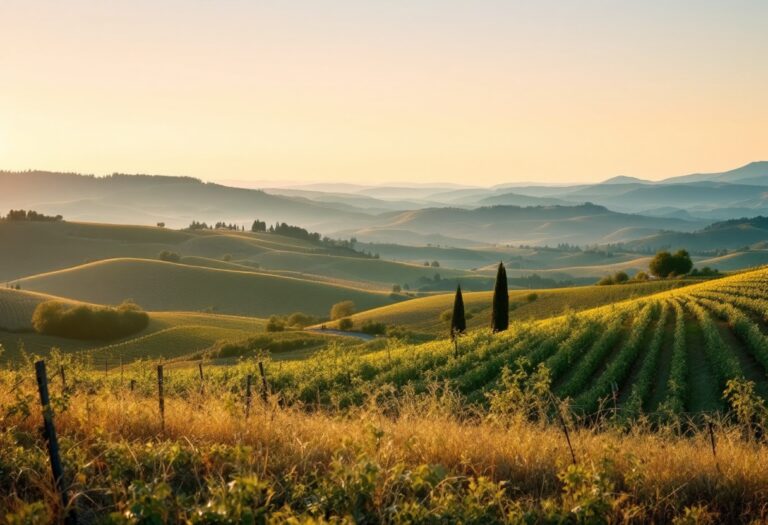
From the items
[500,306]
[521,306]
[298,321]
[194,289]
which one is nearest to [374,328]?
[298,321]

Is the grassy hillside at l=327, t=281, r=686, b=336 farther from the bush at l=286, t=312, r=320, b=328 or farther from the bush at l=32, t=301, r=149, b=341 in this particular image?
the bush at l=32, t=301, r=149, b=341

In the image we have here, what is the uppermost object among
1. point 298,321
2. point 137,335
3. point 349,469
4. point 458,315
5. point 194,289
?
point 349,469

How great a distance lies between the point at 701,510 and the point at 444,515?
2843 millimetres

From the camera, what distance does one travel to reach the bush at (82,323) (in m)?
83.9

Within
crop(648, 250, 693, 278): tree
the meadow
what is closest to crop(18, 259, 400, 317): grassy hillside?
crop(648, 250, 693, 278): tree

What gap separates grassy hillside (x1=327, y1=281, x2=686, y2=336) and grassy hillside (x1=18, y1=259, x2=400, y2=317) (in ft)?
136

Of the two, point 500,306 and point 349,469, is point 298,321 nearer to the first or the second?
point 500,306

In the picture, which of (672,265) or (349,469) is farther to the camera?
(672,265)

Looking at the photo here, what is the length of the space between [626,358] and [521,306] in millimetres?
47075

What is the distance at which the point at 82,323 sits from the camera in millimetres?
84562

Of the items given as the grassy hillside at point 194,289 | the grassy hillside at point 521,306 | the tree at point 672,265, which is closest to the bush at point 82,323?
the grassy hillside at point 521,306

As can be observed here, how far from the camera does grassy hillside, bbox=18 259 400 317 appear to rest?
133 m

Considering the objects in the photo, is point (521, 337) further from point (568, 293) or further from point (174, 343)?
point (174, 343)

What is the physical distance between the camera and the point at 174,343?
7594cm
